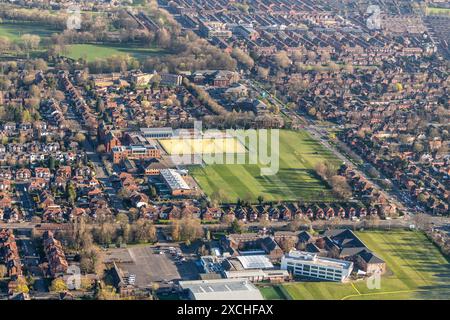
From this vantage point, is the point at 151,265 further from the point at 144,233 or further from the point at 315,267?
the point at 315,267

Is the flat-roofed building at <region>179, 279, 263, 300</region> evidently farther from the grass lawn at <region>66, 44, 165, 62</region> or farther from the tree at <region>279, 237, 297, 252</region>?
the grass lawn at <region>66, 44, 165, 62</region>

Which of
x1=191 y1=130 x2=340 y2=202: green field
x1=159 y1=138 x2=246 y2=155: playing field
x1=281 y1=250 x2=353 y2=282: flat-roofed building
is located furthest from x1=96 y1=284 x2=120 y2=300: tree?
x1=159 y1=138 x2=246 y2=155: playing field

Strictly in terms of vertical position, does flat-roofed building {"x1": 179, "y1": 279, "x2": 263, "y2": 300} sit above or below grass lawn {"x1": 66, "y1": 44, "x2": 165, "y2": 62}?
above

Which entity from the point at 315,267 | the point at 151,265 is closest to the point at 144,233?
the point at 151,265
